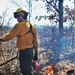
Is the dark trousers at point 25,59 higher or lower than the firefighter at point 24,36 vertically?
lower

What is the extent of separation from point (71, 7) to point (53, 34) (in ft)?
5.91

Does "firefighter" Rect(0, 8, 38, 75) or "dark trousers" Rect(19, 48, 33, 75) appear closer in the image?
"firefighter" Rect(0, 8, 38, 75)

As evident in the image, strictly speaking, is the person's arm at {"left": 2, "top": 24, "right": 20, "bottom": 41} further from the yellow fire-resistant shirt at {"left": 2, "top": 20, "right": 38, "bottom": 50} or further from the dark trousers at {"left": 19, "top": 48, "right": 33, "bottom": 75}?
the dark trousers at {"left": 19, "top": 48, "right": 33, "bottom": 75}

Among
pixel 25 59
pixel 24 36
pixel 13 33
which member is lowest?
pixel 25 59

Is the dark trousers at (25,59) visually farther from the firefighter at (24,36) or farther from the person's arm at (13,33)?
the person's arm at (13,33)

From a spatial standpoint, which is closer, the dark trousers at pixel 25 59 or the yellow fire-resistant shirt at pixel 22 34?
the yellow fire-resistant shirt at pixel 22 34

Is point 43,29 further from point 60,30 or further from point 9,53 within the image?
point 9,53

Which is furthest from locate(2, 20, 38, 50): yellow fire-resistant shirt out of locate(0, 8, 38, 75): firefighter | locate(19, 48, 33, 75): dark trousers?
locate(19, 48, 33, 75): dark trousers

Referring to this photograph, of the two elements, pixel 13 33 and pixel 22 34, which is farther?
pixel 22 34

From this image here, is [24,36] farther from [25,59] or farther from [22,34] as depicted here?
[25,59]

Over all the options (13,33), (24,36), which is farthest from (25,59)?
(13,33)

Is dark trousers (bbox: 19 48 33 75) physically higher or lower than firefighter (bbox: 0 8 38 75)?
lower

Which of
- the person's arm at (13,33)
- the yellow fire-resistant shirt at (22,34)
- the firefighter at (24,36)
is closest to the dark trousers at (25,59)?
the firefighter at (24,36)

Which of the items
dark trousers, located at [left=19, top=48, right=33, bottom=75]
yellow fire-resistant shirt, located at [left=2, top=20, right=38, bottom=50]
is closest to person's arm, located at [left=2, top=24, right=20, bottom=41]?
yellow fire-resistant shirt, located at [left=2, top=20, right=38, bottom=50]
